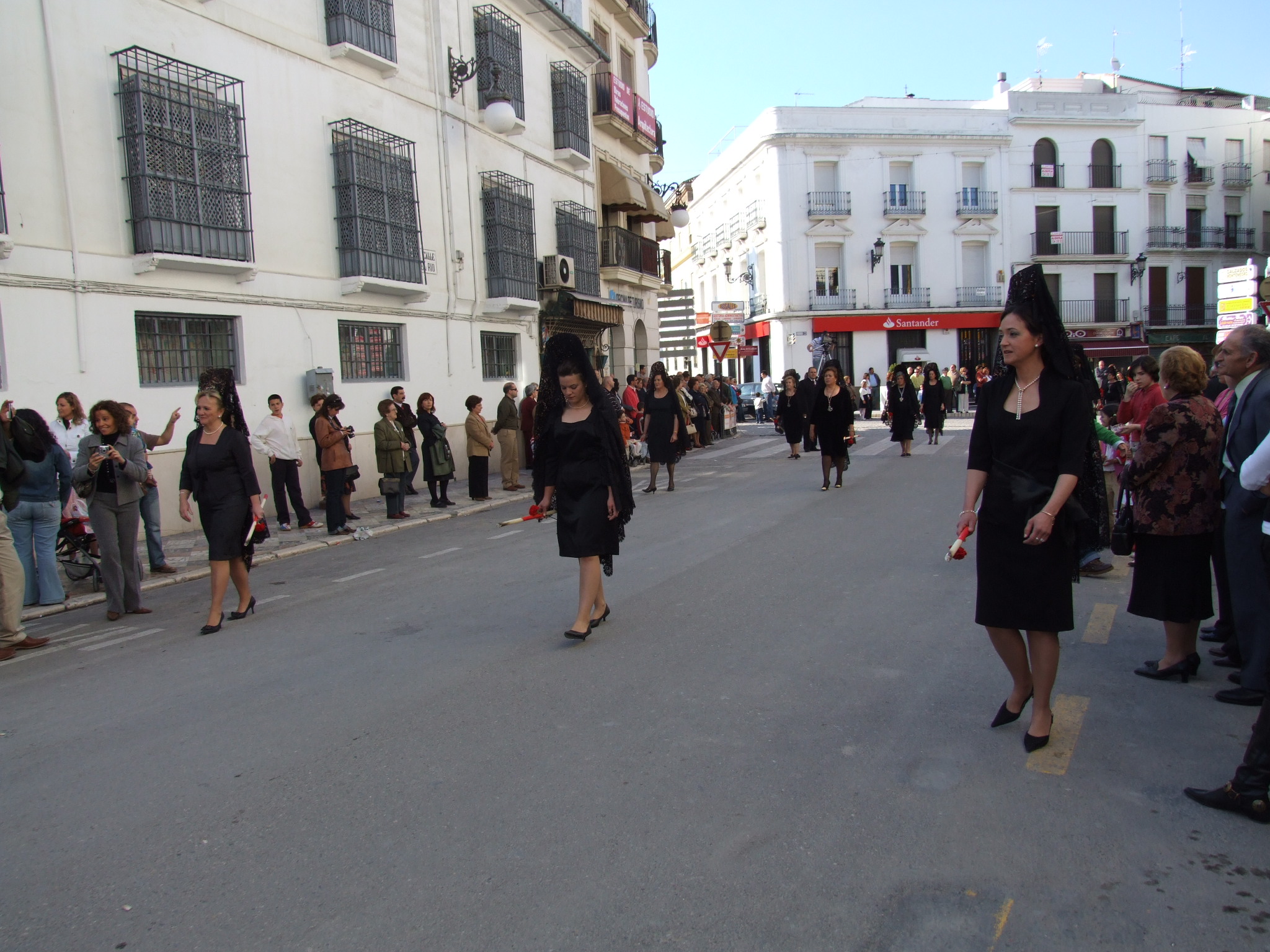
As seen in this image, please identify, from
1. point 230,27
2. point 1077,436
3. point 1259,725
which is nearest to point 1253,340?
point 1077,436

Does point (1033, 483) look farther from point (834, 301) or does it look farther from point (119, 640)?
point (834, 301)

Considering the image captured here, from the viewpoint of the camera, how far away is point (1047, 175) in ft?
143

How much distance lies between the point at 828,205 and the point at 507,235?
26.0 meters

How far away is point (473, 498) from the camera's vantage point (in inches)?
584

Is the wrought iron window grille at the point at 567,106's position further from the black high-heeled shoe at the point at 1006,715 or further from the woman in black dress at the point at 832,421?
the black high-heeled shoe at the point at 1006,715

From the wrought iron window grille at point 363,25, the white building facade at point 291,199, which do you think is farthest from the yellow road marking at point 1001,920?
the wrought iron window grille at point 363,25

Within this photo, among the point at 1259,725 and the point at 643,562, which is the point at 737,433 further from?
the point at 1259,725

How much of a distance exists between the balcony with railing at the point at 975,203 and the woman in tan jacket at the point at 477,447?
113 ft

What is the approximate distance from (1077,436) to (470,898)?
2868mm

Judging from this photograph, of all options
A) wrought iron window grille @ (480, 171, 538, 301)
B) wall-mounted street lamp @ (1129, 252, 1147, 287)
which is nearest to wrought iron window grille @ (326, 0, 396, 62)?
wrought iron window grille @ (480, 171, 538, 301)

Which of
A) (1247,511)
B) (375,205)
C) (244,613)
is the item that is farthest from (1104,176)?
(244,613)

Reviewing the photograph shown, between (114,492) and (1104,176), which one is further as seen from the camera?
(1104,176)

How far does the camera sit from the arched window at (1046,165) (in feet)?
143

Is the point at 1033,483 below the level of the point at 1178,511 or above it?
above
